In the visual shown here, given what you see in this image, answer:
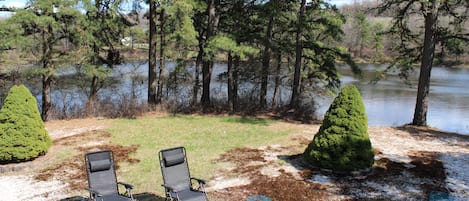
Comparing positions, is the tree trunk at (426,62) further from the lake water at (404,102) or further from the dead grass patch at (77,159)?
the dead grass patch at (77,159)

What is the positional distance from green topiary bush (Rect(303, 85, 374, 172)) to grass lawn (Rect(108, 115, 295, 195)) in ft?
6.90

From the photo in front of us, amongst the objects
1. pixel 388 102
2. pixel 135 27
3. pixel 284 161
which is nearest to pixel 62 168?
pixel 284 161

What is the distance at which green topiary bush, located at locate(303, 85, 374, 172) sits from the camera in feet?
23.1

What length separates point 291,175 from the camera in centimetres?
698

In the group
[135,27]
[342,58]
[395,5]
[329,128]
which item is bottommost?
[329,128]

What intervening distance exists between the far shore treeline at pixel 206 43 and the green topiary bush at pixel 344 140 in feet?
17.4

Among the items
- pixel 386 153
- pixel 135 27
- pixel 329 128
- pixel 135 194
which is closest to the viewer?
pixel 135 194

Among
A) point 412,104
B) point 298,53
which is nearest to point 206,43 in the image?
point 298,53

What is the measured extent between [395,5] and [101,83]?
11399 millimetres

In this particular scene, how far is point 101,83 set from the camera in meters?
14.8

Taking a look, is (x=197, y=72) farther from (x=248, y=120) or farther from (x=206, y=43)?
(x=248, y=120)

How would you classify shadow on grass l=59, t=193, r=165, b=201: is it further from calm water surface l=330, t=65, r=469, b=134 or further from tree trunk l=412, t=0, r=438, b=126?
calm water surface l=330, t=65, r=469, b=134

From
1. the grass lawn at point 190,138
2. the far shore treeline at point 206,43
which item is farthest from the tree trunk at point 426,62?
the grass lawn at point 190,138

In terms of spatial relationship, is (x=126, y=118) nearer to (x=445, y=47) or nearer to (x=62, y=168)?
(x=62, y=168)
